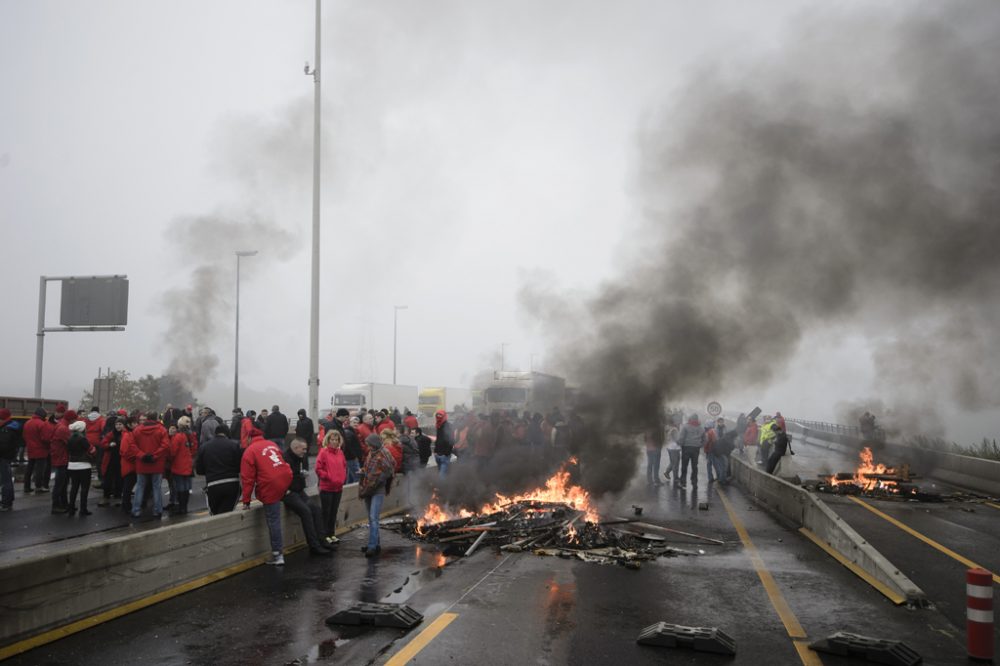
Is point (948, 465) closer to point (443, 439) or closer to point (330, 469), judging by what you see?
point (443, 439)

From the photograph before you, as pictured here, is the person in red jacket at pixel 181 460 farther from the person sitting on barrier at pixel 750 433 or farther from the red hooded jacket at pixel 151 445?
the person sitting on barrier at pixel 750 433

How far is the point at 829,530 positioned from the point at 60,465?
38.6ft

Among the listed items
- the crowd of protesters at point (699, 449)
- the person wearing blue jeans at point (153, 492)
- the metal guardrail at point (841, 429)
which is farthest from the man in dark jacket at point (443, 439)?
the metal guardrail at point (841, 429)

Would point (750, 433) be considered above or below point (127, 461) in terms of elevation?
below

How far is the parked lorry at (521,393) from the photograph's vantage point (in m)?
31.8

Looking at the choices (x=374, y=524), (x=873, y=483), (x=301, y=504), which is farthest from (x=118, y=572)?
(x=873, y=483)

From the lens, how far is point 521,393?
31.9 metres

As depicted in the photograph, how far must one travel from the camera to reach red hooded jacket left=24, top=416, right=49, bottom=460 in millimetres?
12688

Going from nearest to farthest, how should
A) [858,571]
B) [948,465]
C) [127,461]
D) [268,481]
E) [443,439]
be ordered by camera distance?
[858,571] → [268,481] → [127,461] → [443,439] → [948,465]

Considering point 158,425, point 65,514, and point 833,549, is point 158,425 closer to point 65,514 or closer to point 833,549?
point 65,514

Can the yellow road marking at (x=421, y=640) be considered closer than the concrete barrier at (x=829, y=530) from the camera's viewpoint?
Yes

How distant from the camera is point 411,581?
738 cm

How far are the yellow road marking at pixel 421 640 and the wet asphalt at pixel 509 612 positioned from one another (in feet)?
0.22

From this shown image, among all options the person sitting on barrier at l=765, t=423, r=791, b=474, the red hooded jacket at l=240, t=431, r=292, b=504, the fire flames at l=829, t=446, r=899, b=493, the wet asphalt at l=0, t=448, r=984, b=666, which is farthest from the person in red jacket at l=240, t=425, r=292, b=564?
the fire flames at l=829, t=446, r=899, b=493
